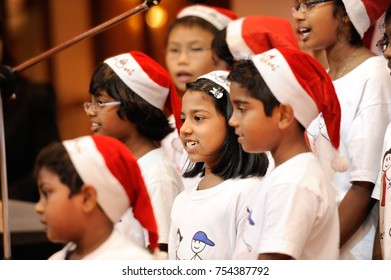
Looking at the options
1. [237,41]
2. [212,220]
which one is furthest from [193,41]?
[212,220]

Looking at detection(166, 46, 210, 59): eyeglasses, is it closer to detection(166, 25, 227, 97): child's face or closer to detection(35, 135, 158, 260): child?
detection(166, 25, 227, 97): child's face

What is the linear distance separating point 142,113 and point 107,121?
0.28 feet

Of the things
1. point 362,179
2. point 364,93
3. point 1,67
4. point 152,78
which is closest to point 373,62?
point 364,93

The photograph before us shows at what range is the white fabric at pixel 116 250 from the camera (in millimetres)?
1545

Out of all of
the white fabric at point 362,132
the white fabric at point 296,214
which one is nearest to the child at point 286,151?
the white fabric at point 296,214

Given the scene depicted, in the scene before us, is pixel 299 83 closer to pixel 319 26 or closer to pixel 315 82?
pixel 315 82

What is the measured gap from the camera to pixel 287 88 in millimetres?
1589

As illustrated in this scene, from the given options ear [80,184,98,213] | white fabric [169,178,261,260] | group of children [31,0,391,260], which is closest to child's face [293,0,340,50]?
group of children [31,0,391,260]

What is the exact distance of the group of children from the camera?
151 cm

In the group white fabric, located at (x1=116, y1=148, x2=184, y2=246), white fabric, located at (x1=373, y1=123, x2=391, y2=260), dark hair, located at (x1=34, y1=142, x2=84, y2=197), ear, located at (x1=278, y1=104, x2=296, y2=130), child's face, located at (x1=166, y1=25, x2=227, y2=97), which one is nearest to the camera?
dark hair, located at (x1=34, y1=142, x2=84, y2=197)

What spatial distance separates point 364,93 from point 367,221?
25 cm

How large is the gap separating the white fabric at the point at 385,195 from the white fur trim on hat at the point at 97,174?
50cm

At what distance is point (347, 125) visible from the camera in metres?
1.78

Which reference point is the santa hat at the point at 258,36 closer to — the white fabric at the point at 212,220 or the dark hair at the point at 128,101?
the dark hair at the point at 128,101
